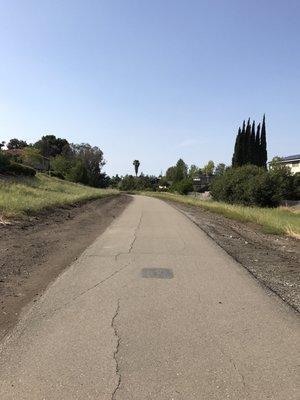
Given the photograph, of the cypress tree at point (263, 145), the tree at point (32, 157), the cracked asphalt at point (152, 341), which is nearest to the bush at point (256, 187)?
the cypress tree at point (263, 145)

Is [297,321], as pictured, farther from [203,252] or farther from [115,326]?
[203,252]

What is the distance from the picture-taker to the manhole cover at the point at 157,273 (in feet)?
32.2

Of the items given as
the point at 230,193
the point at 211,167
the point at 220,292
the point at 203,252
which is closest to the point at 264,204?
the point at 230,193

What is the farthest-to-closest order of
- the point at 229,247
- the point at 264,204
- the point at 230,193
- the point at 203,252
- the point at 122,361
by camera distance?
the point at 230,193, the point at 264,204, the point at 229,247, the point at 203,252, the point at 122,361

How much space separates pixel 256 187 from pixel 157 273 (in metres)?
43.3

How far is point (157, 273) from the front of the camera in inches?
401

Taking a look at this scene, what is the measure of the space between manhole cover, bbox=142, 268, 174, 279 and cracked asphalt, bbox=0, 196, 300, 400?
0.11 meters

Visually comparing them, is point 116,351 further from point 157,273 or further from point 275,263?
point 275,263

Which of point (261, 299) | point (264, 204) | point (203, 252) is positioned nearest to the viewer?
point (261, 299)

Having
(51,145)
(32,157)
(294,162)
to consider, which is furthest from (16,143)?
(294,162)

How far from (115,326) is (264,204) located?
4848 cm

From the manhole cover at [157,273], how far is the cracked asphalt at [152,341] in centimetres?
11

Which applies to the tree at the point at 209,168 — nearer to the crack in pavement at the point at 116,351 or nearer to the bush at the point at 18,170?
the bush at the point at 18,170

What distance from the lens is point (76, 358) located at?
5270mm
